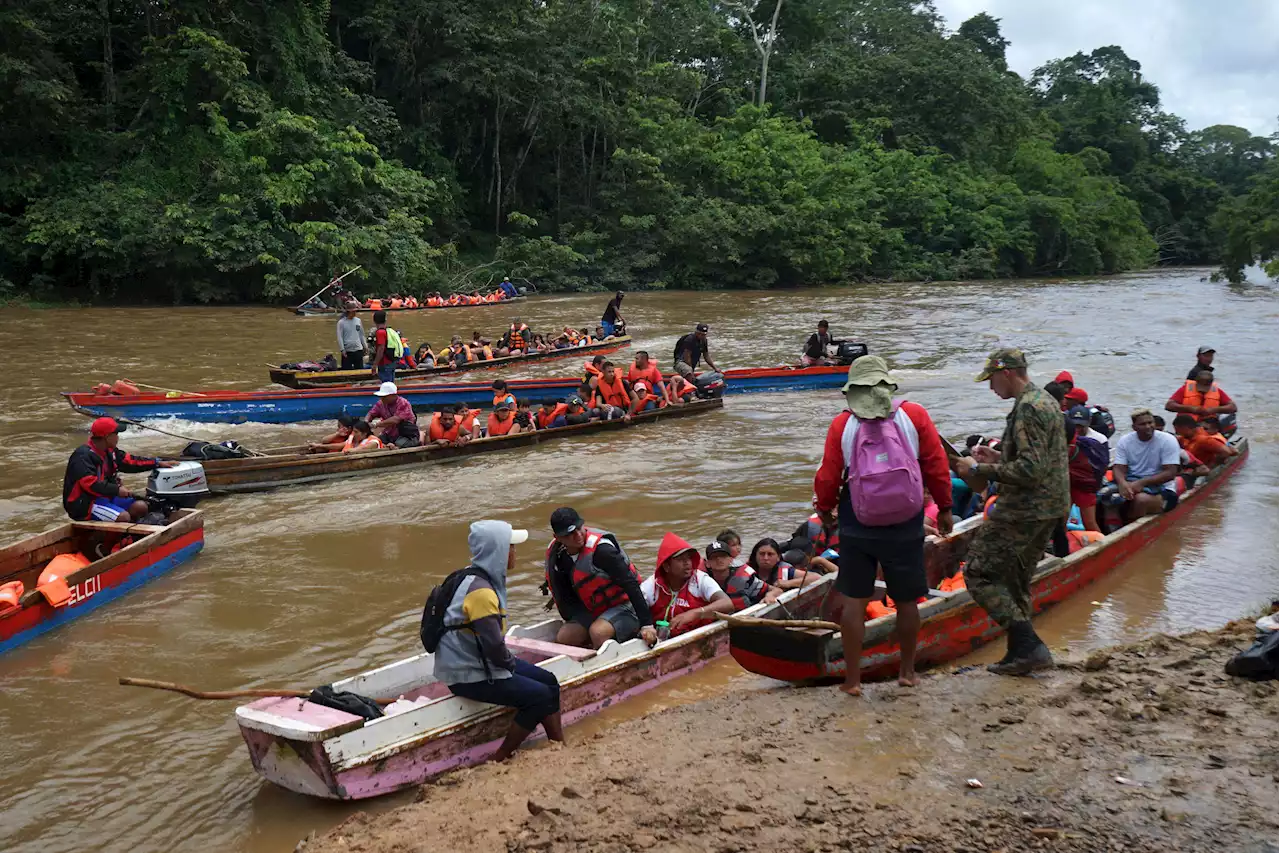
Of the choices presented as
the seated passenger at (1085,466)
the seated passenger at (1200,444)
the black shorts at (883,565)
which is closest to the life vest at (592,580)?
the black shorts at (883,565)

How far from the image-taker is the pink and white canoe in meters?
4.90

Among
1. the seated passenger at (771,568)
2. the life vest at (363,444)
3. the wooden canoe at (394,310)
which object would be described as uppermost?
the wooden canoe at (394,310)

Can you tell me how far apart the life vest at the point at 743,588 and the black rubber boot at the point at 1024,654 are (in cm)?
168

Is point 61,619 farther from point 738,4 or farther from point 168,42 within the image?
point 738,4

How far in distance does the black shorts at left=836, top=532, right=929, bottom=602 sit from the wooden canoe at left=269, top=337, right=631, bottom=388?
1294cm

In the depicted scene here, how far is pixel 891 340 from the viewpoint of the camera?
25.8m

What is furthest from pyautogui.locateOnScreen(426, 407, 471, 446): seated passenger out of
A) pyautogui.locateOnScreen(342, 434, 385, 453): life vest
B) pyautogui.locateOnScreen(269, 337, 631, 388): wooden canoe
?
pyautogui.locateOnScreen(269, 337, 631, 388): wooden canoe

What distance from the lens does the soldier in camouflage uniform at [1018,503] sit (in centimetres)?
514

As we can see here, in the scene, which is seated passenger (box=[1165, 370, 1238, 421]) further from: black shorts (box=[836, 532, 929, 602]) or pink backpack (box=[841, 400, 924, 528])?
pink backpack (box=[841, 400, 924, 528])

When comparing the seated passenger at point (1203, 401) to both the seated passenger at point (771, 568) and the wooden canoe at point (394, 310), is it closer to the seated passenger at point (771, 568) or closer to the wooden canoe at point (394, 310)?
the seated passenger at point (771, 568)

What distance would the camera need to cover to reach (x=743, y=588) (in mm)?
6832

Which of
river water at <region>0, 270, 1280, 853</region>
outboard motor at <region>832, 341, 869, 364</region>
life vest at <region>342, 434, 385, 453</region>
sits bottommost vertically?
river water at <region>0, 270, 1280, 853</region>

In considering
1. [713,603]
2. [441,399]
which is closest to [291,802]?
[713,603]

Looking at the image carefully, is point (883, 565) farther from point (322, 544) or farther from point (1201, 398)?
point (1201, 398)
